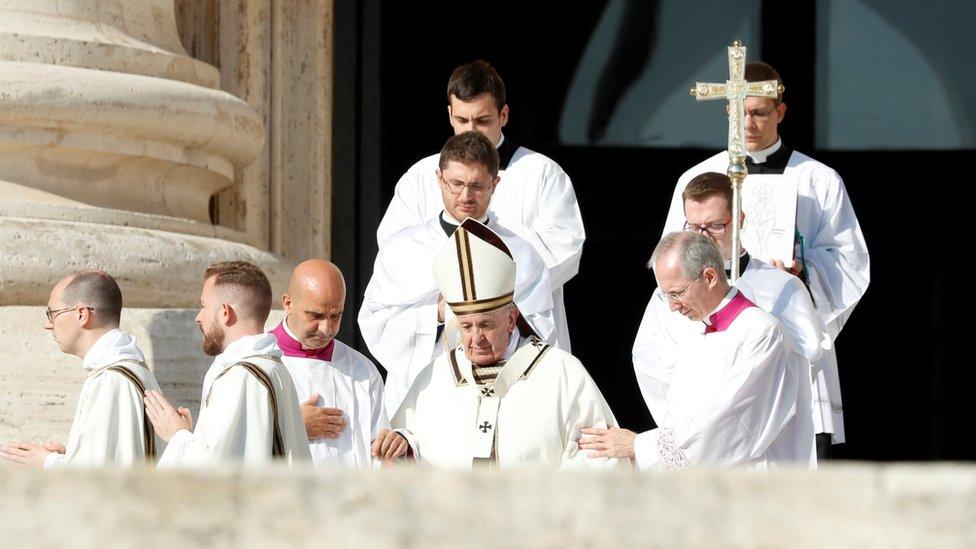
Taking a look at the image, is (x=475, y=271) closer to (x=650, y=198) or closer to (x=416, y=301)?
(x=416, y=301)

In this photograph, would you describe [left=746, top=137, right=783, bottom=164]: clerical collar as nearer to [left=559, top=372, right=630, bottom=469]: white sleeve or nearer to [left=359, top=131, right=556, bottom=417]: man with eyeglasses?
[left=359, top=131, right=556, bottom=417]: man with eyeglasses

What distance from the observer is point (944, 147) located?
7883 millimetres

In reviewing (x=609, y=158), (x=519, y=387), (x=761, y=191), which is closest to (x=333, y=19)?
(x=609, y=158)

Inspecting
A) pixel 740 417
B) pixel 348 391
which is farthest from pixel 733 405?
pixel 348 391

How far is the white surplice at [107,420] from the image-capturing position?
4.46 m

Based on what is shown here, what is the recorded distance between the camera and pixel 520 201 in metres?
6.02

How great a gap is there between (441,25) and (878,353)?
7.64 feet

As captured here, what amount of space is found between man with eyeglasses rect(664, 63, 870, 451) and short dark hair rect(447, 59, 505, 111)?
0.69m

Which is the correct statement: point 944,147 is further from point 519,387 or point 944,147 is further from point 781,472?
point 781,472

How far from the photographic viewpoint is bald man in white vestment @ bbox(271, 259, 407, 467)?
505cm

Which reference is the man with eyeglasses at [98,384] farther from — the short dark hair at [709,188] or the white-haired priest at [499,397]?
the short dark hair at [709,188]

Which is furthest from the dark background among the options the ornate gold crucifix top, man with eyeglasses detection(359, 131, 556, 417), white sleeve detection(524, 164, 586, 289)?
the ornate gold crucifix top

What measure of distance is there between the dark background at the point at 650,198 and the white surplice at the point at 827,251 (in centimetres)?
177

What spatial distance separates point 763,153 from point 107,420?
2.59m
